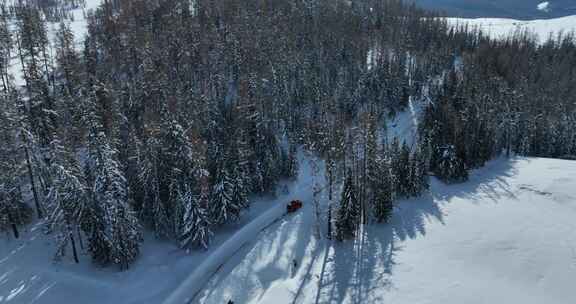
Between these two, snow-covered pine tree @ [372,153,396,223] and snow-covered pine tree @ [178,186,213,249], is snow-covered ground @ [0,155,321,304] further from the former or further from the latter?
snow-covered pine tree @ [372,153,396,223]

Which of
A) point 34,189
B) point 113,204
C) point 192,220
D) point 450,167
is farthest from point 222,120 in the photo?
point 450,167

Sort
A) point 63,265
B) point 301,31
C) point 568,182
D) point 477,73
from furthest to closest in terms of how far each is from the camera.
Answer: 1. point 301,31
2. point 477,73
3. point 568,182
4. point 63,265

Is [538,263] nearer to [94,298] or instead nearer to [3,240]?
[94,298]

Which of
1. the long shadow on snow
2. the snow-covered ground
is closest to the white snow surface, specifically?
the snow-covered ground

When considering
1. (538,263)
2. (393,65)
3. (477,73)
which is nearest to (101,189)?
(538,263)

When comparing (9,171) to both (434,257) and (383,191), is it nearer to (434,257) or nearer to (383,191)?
(383,191)

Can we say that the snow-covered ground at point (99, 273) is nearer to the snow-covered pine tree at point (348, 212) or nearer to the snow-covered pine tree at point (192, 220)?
the snow-covered pine tree at point (192, 220)

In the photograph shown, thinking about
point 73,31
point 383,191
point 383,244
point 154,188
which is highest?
point 73,31
